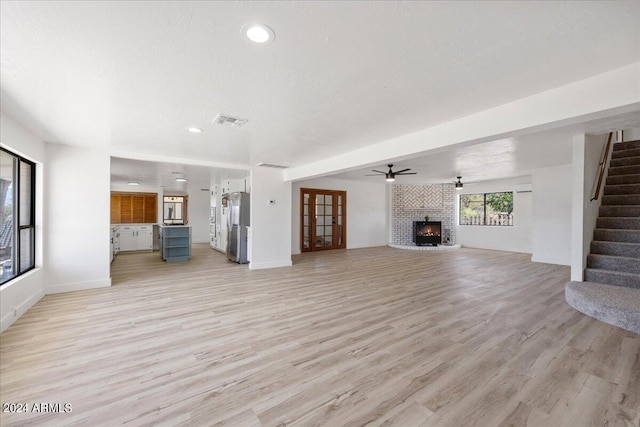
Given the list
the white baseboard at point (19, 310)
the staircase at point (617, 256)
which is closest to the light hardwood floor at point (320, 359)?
the white baseboard at point (19, 310)

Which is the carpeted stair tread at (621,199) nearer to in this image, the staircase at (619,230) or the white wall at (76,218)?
the staircase at (619,230)

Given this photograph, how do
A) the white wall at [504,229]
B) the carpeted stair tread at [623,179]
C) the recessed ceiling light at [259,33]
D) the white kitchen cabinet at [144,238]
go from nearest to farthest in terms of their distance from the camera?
the recessed ceiling light at [259,33] < the carpeted stair tread at [623,179] < the white wall at [504,229] < the white kitchen cabinet at [144,238]

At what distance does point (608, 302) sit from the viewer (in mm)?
3334

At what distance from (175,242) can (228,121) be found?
546cm

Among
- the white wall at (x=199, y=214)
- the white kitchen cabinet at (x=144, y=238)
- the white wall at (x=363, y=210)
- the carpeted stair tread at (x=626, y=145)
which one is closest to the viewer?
the carpeted stair tread at (x=626, y=145)

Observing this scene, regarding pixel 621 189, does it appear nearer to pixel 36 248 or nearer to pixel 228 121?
pixel 228 121

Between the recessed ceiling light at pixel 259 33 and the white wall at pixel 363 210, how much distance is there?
7589mm

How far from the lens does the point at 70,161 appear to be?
4.56 meters

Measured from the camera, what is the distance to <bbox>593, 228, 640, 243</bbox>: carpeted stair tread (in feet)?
14.4

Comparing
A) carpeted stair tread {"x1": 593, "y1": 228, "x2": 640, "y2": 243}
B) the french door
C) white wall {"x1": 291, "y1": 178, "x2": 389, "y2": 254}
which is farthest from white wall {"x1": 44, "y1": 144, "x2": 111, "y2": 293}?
carpeted stair tread {"x1": 593, "y1": 228, "x2": 640, "y2": 243}

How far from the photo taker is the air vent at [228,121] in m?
3.22

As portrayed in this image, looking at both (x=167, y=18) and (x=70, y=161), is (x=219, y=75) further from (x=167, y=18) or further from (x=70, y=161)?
(x=70, y=161)

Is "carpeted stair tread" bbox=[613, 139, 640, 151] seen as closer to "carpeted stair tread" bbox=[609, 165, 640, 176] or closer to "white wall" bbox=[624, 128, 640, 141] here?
"carpeted stair tread" bbox=[609, 165, 640, 176]

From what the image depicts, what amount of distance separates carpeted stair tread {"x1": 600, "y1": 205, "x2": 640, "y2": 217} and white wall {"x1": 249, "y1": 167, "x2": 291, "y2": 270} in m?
6.33
